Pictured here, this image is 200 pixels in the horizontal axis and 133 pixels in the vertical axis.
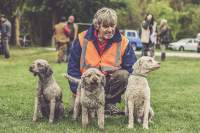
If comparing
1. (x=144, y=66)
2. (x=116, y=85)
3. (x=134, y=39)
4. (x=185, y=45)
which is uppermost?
(x=144, y=66)

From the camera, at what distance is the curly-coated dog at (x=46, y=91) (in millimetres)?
8555

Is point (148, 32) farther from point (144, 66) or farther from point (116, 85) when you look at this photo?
point (144, 66)

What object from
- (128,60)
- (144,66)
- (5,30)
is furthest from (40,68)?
(5,30)

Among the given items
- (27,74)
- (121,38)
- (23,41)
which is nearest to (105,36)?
(121,38)

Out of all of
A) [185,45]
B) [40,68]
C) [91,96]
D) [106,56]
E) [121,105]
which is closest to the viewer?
[91,96]

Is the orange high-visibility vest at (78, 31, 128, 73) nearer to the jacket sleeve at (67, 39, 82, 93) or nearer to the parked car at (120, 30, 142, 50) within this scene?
the jacket sleeve at (67, 39, 82, 93)

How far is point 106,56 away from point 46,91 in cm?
105

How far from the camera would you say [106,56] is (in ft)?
29.0

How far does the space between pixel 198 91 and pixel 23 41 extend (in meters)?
40.0

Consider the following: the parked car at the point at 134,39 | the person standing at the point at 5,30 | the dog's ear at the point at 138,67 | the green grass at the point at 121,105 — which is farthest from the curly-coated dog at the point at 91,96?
the parked car at the point at 134,39

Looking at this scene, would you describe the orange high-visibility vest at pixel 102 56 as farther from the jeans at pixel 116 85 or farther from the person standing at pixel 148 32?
the person standing at pixel 148 32

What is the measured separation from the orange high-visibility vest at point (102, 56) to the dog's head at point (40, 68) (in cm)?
59

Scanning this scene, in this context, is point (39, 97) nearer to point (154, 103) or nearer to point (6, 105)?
point (6, 105)

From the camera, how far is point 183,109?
10.5 metres
